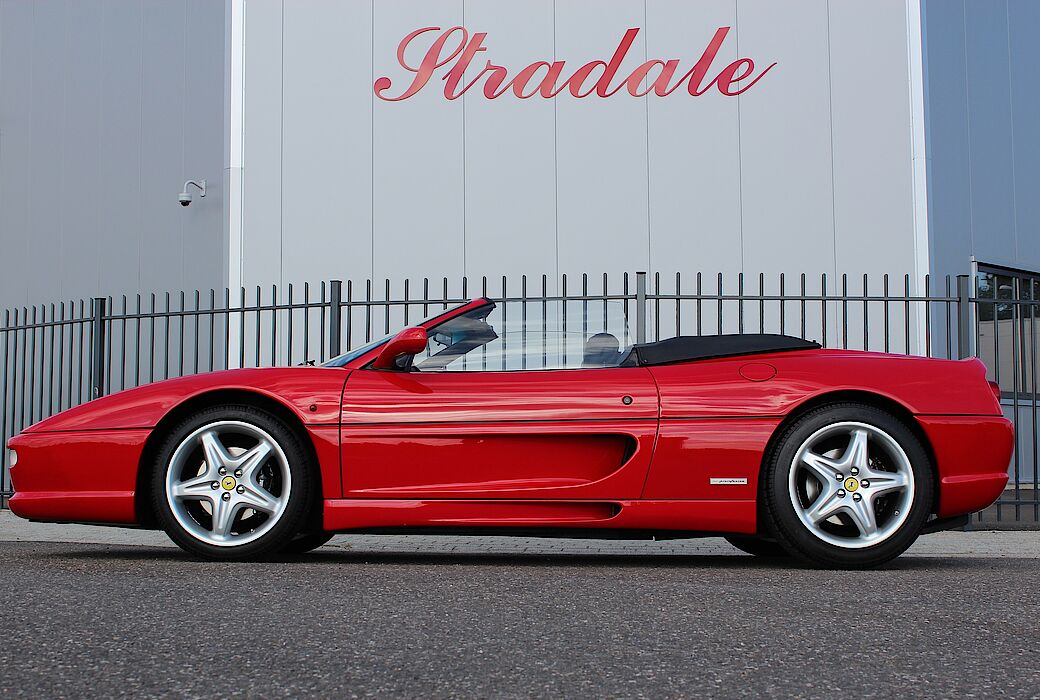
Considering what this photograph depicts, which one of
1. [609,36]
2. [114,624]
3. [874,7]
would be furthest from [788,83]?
[114,624]

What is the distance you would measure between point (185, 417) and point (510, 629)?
7.75 feet

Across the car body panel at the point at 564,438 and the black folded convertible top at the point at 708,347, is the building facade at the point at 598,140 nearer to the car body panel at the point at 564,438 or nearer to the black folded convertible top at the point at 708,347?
the black folded convertible top at the point at 708,347

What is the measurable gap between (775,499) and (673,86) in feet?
25.7

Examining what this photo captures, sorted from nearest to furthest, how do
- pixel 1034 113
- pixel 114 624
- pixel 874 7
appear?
pixel 114 624 → pixel 874 7 → pixel 1034 113

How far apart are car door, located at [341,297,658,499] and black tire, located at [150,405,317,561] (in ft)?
0.66

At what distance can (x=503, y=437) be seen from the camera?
4617 mm

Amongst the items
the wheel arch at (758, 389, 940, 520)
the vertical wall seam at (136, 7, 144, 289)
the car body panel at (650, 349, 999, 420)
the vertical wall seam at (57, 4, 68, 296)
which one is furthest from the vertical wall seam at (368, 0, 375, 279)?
the wheel arch at (758, 389, 940, 520)

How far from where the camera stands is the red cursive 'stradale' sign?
11609 millimetres

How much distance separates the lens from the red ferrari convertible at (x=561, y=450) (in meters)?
4.58

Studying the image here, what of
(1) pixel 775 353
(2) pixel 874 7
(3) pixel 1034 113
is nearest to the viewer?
(1) pixel 775 353

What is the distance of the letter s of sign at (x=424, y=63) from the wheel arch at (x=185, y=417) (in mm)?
7593

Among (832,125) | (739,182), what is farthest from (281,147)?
(832,125)

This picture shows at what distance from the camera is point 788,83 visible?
1153 centimetres

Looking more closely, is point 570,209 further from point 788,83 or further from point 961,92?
point 961,92
